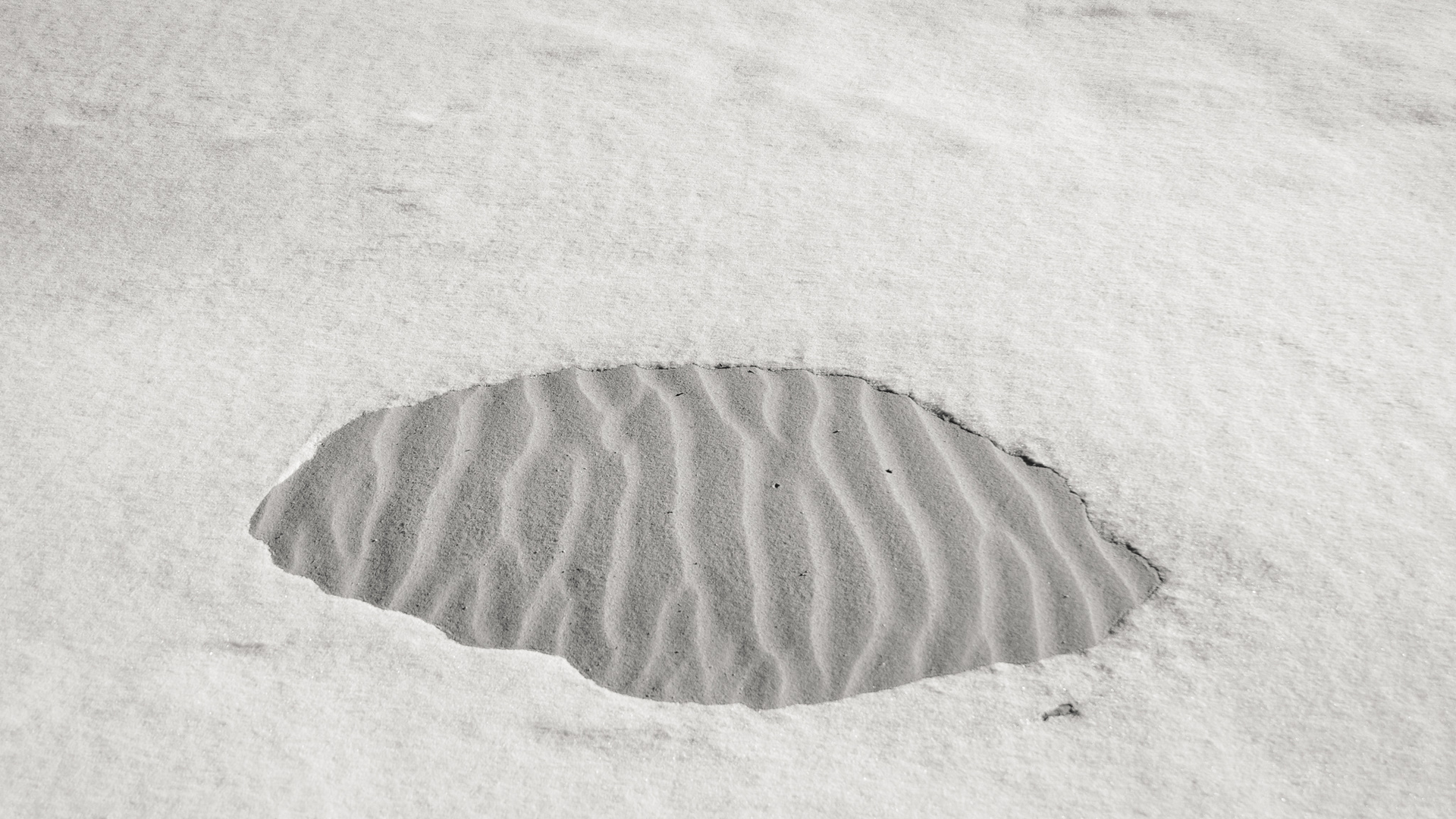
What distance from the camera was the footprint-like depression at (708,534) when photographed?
3238 millimetres

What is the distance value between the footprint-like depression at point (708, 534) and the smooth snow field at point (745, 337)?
0.17ft

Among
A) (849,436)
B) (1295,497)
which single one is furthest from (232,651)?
(1295,497)

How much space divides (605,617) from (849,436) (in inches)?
35.6

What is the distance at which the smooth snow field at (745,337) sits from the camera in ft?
9.71

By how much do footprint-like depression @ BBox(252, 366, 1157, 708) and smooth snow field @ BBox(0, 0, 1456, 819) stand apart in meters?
0.05

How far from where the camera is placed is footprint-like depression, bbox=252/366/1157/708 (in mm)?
3238

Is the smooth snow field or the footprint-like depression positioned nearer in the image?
the smooth snow field

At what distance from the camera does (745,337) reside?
4.21 metres

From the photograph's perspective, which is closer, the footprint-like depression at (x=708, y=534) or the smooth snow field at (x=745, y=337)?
the smooth snow field at (x=745, y=337)

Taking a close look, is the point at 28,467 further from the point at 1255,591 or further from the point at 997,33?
the point at 997,33

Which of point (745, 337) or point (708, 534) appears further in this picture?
point (745, 337)

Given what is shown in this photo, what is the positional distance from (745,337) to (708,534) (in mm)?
876

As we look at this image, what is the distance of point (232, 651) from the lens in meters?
3.23

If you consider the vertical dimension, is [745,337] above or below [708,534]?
above
